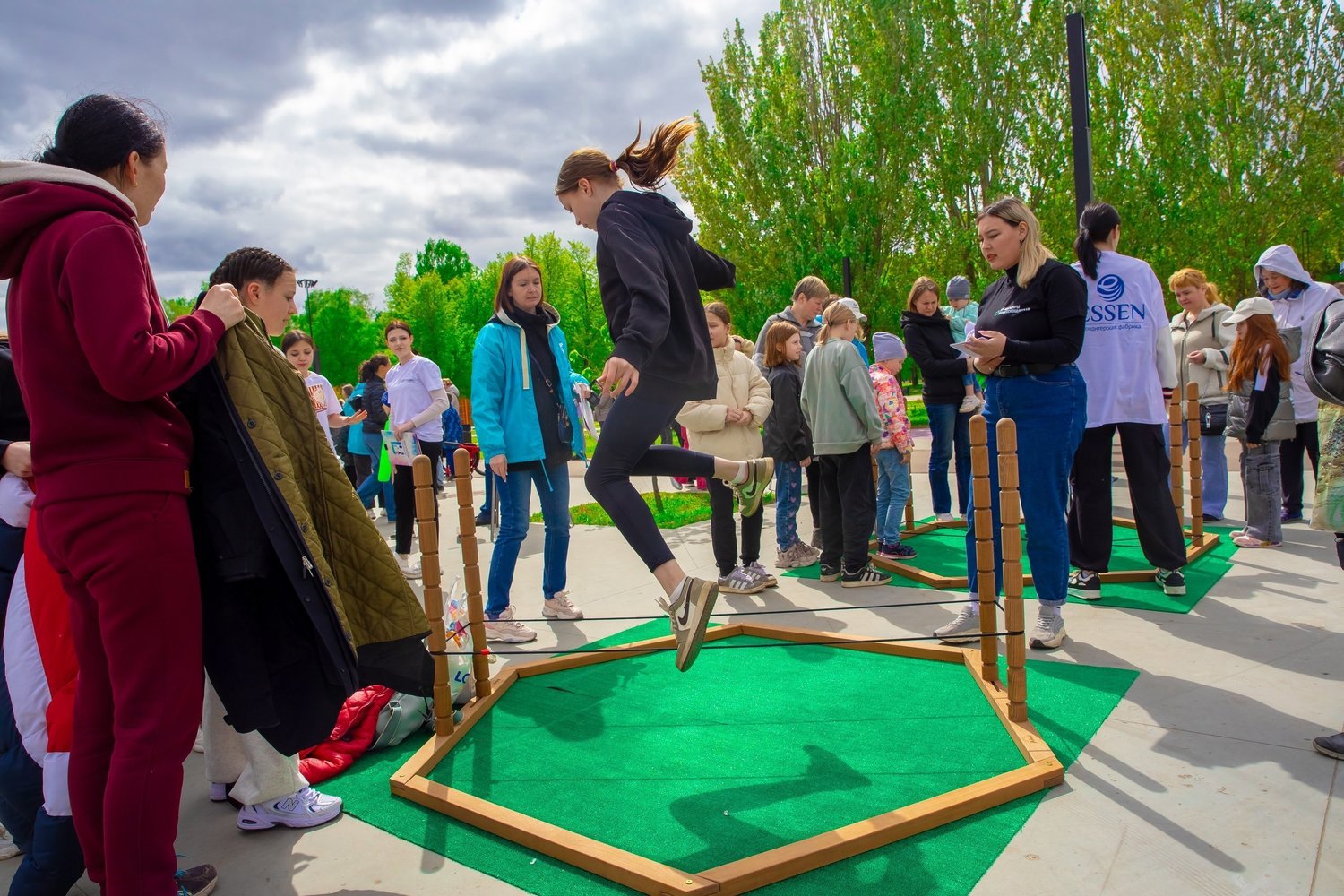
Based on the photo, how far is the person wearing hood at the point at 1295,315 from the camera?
6547mm

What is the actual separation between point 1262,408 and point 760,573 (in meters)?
3.80

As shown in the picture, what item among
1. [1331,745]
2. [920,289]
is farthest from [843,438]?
[1331,745]

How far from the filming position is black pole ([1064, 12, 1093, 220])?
7.22 m

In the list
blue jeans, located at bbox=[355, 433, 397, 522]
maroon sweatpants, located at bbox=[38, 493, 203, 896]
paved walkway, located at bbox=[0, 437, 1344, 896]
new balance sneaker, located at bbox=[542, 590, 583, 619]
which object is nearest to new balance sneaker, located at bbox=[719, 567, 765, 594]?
new balance sneaker, located at bbox=[542, 590, 583, 619]

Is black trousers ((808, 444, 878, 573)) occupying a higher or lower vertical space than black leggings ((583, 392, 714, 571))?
lower

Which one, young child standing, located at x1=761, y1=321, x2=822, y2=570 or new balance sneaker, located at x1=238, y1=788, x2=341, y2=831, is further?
young child standing, located at x1=761, y1=321, x2=822, y2=570

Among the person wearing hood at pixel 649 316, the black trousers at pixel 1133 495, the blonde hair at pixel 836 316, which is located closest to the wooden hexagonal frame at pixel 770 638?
the person wearing hood at pixel 649 316

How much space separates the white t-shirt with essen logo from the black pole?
2128mm

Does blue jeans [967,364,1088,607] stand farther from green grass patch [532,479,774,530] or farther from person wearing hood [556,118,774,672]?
green grass patch [532,479,774,530]

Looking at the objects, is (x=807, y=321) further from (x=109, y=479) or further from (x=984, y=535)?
(x=109, y=479)

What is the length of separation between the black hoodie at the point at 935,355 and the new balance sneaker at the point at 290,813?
19.3ft

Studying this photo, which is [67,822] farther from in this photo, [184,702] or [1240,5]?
[1240,5]

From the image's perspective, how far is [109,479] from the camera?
2.24 meters

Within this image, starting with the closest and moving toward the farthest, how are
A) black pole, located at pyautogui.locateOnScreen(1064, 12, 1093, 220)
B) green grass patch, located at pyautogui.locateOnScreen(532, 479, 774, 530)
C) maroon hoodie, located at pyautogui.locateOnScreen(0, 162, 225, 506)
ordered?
maroon hoodie, located at pyautogui.locateOnScreen(0, 162, 225, 506), black pole, located at pyautogui.locateOnScreen(1064, 12, 1093, 220), green grass patch, located at pyautogui.locateOnScreen(532, 479, 774, 530)
